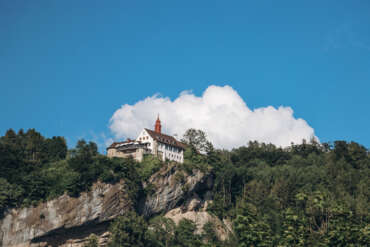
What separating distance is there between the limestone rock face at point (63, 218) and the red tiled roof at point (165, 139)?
61.6ft

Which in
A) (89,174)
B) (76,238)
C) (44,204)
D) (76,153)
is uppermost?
(76,153)

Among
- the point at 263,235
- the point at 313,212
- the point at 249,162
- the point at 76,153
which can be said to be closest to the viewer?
the point at 263,235

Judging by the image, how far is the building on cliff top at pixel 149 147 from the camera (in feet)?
285

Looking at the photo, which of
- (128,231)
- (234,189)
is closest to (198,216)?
(234,189)

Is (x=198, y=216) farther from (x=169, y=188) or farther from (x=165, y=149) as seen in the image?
(x=165, y=149)

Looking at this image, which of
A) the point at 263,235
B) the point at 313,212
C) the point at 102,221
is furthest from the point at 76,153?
the point at 313,212

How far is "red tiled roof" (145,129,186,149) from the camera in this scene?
92.0 meters

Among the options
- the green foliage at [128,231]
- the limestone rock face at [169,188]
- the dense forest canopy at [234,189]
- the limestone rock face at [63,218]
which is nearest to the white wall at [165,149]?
the dense forest canopy at [234,189]

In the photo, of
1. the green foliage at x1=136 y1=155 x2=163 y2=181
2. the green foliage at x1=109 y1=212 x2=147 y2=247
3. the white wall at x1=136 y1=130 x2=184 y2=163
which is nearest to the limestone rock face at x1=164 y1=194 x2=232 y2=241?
the green foliage at x1=136 y1=155 x2=163 y2=181

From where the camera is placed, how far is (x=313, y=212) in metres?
70.4

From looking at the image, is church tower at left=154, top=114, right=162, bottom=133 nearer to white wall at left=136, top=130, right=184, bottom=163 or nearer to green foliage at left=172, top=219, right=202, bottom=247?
white wall at left=136, top=130, right=184, bottom=163

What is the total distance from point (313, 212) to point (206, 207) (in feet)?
85.0

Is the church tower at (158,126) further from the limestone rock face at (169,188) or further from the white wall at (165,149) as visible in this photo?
the limestone rock face at (169,188)

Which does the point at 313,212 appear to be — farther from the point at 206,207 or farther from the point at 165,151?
the point at 165,151
